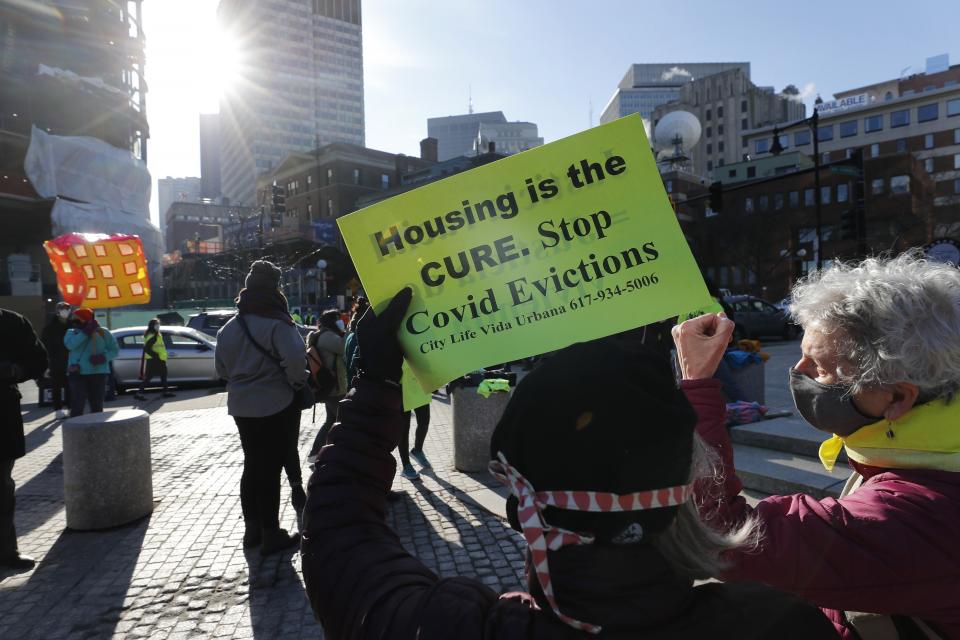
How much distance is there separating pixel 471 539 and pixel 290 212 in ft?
233

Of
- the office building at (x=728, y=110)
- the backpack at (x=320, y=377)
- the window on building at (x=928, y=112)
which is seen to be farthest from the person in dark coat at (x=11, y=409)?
the office building at (x=728, y=110)

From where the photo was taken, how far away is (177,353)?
47.0 ft

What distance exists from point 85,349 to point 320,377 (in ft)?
15.6

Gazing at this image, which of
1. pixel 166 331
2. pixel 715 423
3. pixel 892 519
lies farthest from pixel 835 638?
pixel 166 331

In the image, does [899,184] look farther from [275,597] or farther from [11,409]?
[11,409]

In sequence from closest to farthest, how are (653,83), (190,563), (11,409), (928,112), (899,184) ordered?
(11,409), (190,563), (899,184), (928,112), (653,83)

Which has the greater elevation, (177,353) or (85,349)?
(85,349)

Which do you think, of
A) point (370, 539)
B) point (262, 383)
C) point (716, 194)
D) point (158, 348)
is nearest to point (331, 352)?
point (262, 383)

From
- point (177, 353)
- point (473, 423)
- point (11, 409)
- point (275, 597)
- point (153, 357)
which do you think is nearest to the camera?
point (275, 597)

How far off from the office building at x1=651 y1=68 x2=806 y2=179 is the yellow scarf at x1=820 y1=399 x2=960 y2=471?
98146 millimetres

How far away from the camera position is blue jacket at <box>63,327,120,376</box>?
8680 millimetres

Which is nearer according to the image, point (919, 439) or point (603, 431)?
point (603, 431)

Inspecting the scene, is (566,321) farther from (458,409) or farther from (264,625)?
(458,409)

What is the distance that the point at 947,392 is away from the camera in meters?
1.29
